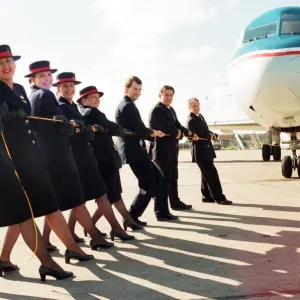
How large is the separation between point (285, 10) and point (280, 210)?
19.5ft

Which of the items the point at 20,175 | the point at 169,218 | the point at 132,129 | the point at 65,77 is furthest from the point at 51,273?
the point at 169,218

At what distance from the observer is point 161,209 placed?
6195mm

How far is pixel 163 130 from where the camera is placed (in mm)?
6324

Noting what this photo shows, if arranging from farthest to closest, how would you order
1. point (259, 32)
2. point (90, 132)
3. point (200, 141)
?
point (259, 32), point (200, 141), point (90, 132)

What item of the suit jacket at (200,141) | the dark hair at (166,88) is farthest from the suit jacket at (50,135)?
the suit jacket at (200,141)

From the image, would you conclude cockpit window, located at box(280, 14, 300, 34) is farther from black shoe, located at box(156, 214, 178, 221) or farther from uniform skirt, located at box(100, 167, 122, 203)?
uniform skirt, located at box(100, 167, 122, 203)

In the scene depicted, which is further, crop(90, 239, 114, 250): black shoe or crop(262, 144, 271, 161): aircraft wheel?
crop(262, 144, 271, 161): aircraft wheel

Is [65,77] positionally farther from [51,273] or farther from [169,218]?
[169,218]

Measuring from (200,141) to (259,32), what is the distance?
437 cm

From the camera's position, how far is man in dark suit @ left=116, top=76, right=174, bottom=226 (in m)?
5.68

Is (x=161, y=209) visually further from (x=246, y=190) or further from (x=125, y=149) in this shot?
(x=246, y=190)

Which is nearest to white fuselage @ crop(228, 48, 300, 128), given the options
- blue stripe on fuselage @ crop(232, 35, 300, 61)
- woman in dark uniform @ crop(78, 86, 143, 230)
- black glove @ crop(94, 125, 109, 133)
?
blue stripe on fuselage @ crop(232, 35, 300, 61)

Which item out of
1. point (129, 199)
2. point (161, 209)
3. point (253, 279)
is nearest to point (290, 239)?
point (253, 279)

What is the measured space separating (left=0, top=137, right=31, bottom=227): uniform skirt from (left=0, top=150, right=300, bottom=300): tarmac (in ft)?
1.78
